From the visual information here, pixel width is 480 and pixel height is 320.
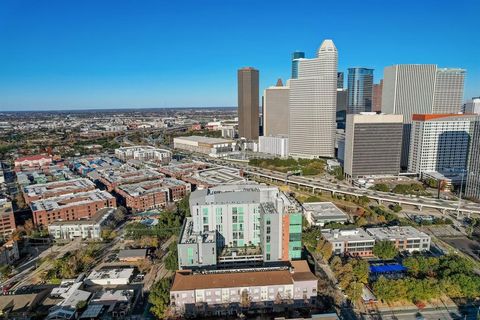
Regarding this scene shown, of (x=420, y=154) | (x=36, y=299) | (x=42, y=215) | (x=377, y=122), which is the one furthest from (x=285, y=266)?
(x=420, y=154)

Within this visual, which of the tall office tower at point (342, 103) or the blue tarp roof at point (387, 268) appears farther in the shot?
the tall office tower at point (342, 103)

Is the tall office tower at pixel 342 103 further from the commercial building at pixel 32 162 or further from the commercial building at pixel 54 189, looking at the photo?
the commercial building at pixel 32 162

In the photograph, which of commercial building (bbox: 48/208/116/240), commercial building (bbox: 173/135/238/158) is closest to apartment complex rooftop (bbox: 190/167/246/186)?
commercial building (bbox: 48/208/116/240)

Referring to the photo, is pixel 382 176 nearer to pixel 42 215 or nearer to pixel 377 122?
pixel 377 122

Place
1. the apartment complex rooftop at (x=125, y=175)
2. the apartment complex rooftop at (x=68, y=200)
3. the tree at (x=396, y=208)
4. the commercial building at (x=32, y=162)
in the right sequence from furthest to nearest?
the commercial building at (x=32, y=162) → the apartment complex rooftop at (x=125, y=175) → the tree at (x=396, y=208) → the apartment complex rooftop at (x=68, y=200)

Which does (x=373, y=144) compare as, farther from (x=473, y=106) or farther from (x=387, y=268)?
(x=473, y=106)

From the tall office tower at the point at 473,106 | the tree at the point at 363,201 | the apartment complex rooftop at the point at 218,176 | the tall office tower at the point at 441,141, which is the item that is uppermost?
the tall office tower at the point at 473,106

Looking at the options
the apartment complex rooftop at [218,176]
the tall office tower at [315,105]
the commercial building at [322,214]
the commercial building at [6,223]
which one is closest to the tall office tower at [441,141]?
the tall office tower at [315,105]
